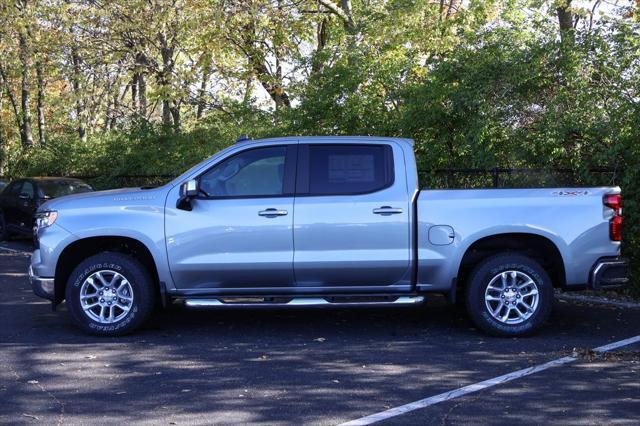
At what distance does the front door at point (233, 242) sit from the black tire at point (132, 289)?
1.10 feet

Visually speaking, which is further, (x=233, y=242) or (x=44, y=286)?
(x=44, y=286)

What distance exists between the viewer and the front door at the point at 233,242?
25.6 feet

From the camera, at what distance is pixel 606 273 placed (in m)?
7.84

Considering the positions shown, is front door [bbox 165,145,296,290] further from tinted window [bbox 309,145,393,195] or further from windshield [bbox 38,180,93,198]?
windshield [bbox 38,180,93,198]

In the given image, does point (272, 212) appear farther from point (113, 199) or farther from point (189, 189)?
point (113, 199)

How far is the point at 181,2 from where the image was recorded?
21266 millimetres

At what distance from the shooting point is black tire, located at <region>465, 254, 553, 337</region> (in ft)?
25.7

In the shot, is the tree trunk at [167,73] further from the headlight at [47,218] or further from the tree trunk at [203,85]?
the headlight at [47,218]

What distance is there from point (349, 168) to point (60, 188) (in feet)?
35.8

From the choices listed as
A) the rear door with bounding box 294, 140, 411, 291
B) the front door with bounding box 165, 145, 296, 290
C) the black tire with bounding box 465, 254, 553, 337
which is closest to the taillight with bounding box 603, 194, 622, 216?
the black tire with bounding box 465, 254, 553, 337

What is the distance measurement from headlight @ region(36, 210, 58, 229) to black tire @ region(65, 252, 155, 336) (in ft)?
1.65

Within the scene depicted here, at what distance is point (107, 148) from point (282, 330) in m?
14.5

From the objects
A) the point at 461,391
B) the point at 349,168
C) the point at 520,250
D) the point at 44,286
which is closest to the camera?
the point at 461,391

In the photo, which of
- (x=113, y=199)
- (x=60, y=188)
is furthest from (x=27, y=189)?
(x=113, y=199)
